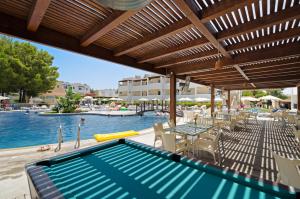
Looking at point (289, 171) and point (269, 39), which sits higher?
point (269, 39)

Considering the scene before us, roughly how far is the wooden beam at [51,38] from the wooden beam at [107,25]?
0.81 feet

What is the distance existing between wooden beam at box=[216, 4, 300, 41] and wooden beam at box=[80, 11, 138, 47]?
7.12 ft

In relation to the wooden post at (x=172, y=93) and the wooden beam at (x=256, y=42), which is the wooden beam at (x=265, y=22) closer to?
the wooden beam at (x=256, y=42)

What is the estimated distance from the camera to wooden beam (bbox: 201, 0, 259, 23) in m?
2.37

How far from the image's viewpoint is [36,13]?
2639 mm

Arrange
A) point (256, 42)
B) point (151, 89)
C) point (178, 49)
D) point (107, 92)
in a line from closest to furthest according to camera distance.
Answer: point (256, 42) < point (178, 49) < point (151, 89) < point (107, 92)

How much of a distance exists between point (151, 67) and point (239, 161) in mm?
4397

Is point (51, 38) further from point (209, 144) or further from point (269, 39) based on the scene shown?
point (269, 39)

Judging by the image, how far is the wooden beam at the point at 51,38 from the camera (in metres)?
2.98

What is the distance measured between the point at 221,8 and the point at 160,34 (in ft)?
4.41

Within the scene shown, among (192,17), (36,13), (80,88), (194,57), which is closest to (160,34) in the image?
(192,17)

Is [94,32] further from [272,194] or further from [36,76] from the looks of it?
[36,76]

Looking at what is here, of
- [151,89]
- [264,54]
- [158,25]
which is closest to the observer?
[158,25]

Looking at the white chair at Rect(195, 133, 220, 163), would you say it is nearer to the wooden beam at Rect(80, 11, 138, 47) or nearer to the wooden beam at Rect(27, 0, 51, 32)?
the wooden beam at Rect(80, 11, 138, 47)
